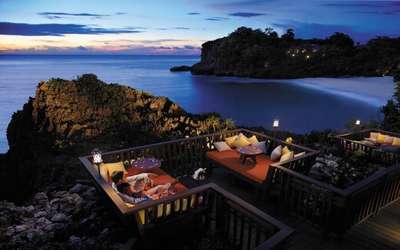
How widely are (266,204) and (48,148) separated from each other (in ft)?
27.2

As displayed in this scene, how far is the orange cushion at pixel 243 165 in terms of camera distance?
17.5 ft

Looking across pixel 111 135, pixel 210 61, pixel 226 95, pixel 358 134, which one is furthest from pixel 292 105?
pixel 210 61

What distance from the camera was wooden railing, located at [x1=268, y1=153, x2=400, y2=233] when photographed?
3947 millimetres

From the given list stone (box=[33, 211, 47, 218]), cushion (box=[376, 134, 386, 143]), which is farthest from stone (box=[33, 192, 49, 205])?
cushion (box=[376, 134, 386, 143])

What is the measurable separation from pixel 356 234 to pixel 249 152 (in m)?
2.44

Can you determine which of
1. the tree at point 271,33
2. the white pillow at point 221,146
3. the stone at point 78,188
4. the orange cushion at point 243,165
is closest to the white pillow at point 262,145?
the orange cushion at point 243,165

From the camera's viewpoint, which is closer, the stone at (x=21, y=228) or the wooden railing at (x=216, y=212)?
the wooden railing at (x=216, y=212)

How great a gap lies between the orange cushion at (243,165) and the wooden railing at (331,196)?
488mm

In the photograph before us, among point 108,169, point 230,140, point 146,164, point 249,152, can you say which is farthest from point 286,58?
point 108,169

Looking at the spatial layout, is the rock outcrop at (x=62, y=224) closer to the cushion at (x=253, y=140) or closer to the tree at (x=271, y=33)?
the cushion at (x=253, y=140)

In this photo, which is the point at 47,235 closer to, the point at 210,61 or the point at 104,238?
the point at 104,238

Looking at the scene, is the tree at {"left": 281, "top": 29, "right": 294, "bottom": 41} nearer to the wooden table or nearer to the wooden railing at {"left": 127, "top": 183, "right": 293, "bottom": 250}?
the wooden table

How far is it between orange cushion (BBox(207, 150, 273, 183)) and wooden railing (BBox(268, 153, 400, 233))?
1.60 feet

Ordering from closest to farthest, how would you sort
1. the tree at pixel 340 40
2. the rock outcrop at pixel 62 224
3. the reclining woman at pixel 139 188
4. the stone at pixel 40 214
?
the rock outcrop at pixel 62 224 < the reclining woman at pixel 139 188 < the stone at pixel 40 214 < the tree at pixel 340 40
